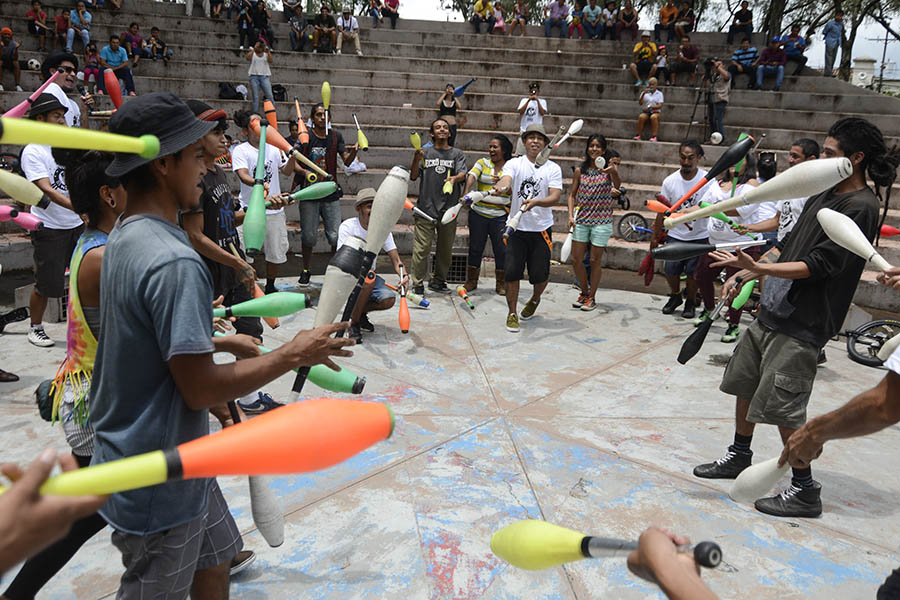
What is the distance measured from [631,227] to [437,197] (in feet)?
13.5

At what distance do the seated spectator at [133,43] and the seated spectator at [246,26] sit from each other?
7.15ft

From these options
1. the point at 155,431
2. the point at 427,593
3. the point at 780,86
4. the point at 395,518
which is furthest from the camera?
the point at 780,86

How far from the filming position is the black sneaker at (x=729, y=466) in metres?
3.40

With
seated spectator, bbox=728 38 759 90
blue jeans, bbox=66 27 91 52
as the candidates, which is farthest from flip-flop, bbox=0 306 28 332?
seated spectator, bbox=728 38 759 90

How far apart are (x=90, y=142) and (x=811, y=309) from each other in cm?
301

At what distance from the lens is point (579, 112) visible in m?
13.0

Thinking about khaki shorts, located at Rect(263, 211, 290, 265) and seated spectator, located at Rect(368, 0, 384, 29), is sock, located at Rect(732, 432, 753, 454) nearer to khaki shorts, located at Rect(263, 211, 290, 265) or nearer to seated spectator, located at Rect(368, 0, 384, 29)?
khaki shorts, located at Rect(263, 211, 290, 265)

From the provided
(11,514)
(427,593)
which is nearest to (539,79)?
(427,593)

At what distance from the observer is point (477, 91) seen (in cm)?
1374

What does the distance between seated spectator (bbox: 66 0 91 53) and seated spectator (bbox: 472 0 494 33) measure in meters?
9.33

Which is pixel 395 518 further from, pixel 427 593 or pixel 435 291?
pixel 435 291

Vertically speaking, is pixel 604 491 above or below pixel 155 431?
below

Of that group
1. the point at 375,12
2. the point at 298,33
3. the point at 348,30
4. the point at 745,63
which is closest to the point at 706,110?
the point at 745,63

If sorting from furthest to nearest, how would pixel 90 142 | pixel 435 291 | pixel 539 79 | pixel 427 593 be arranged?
pixel 539 79
pixel 435 291
pixel 427 593
pixel 90 142
